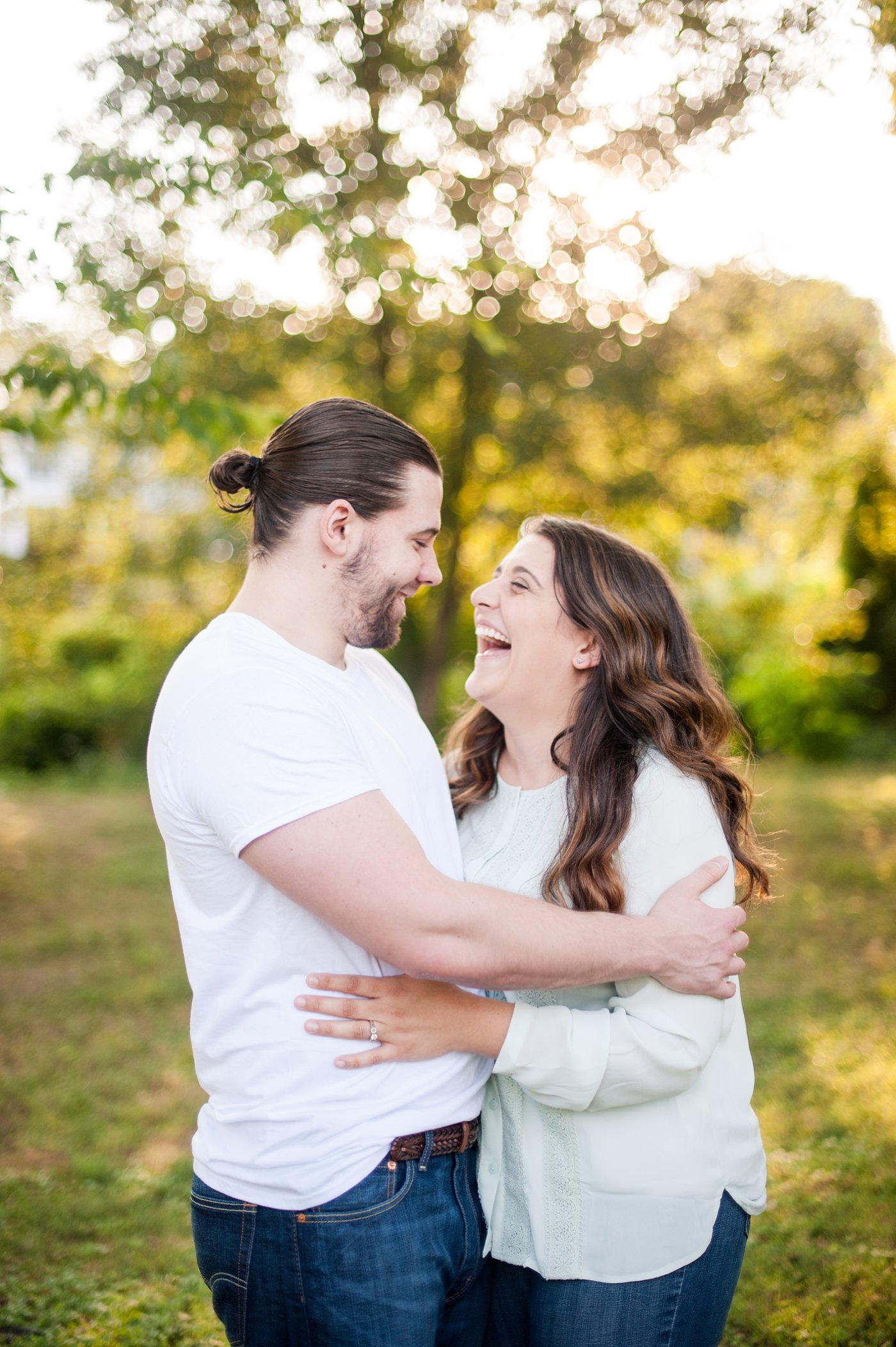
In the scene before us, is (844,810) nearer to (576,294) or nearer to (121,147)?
(576,294)

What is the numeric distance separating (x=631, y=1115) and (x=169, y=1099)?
390cm

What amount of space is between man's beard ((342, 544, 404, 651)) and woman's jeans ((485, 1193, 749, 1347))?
51.8 inches

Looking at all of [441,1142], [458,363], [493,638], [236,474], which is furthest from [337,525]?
[458,363]

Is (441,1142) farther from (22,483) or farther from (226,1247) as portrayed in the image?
(22,483)

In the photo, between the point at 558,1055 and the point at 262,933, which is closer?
the point at 262,933

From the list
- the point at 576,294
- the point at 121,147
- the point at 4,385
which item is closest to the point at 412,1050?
the point at 4,385

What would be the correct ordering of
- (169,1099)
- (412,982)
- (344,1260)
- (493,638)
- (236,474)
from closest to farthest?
(344,1260) < (412,982) < (236,474) < (493,638) < (169,1099)

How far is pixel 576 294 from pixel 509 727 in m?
6.94

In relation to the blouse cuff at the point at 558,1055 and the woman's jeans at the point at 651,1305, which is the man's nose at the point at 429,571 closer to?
the blouse cuff at the point at 558,1055

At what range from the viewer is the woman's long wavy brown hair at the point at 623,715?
217cm

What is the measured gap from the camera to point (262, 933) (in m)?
1.79

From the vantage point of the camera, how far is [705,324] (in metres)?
9.56

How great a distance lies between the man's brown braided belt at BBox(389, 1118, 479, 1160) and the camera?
70.9 inches

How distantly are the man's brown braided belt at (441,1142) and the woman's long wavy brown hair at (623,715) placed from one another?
0.48 meters
